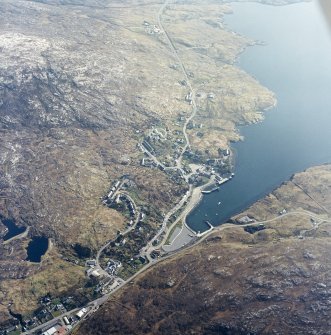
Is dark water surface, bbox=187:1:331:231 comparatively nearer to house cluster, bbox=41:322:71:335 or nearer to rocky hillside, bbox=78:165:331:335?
rocky hillside, bbox=78:165:331:335

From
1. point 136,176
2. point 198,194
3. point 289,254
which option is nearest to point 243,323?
point 289,254

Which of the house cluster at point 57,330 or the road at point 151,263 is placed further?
the road at point 151,263

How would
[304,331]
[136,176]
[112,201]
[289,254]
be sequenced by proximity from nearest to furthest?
[304,331] → [289,254] → [112,201] → [136,176]

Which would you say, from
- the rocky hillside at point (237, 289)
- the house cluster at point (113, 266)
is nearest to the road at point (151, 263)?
the rocky hillside at point (237, 289)

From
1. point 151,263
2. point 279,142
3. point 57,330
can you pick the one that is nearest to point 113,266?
point 151,263

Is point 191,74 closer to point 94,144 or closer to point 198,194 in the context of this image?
point 94,144

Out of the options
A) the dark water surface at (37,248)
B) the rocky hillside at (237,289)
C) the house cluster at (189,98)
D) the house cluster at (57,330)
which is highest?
the house cluster at (189,98)

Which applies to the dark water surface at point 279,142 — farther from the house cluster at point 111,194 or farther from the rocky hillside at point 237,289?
the house cluster at point 111,194

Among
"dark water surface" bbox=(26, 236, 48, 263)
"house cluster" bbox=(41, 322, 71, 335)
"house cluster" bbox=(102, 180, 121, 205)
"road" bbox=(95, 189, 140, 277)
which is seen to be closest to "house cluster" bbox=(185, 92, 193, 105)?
"house cluster" bbox=(102, 180, 121, 205)

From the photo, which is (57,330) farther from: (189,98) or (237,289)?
(189,98)

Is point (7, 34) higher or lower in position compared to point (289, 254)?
higher
